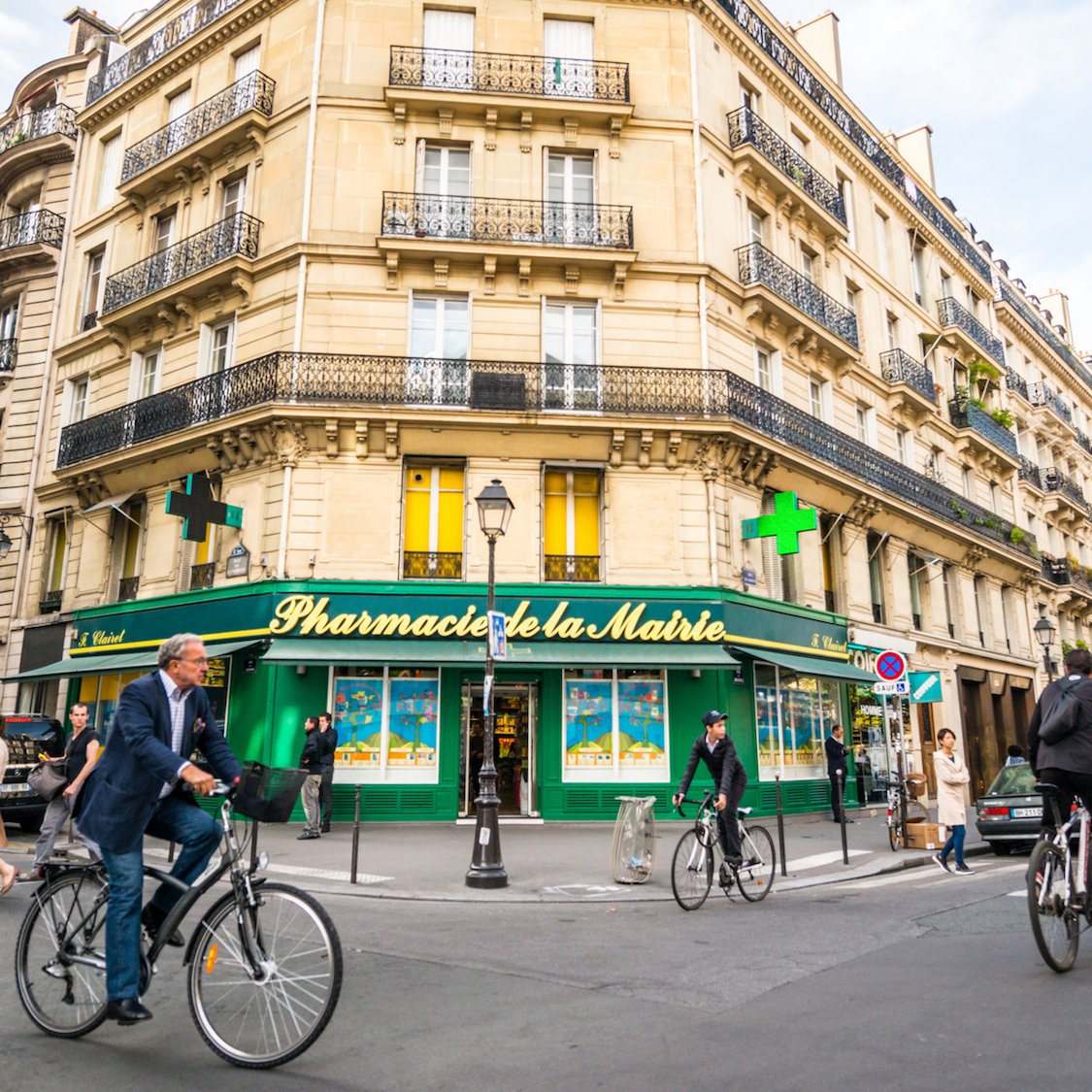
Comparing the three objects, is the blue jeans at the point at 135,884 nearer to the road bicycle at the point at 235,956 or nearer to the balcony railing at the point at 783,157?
the road bicycle at the point at 235,956

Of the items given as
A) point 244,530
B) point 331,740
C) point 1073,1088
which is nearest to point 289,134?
point 244,530

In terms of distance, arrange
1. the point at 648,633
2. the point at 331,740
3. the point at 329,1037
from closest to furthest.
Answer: the point at 329,1037, the point at 331,740, the point at 648,633

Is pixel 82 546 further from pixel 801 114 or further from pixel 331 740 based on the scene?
pixel 801 114

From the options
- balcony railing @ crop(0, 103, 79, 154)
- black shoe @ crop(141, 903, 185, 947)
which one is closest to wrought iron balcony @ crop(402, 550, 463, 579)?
black shoe @ crop(141, 903, 185, 947)

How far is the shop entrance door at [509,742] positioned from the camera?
17.2 meters

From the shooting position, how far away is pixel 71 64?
86.2ft

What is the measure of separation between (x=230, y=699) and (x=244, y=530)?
317cm

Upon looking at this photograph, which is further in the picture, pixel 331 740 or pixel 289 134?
pixel 289 134

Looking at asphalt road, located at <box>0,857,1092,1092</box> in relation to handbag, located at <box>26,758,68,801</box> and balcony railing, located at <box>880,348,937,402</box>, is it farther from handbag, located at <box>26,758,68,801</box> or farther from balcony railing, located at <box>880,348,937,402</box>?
balcony railing, located at <box>880,348,937,402</box>

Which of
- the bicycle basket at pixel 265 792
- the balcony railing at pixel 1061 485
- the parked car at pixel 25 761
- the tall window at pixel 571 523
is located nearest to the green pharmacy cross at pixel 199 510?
the parked car at pixel 25 761

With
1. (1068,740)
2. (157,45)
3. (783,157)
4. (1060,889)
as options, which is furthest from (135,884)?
(157,45)

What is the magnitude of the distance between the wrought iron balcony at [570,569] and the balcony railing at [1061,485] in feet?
83.9

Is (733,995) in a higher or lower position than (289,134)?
lower

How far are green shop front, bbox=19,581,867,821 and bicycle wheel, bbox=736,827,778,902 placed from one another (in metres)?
7.05
